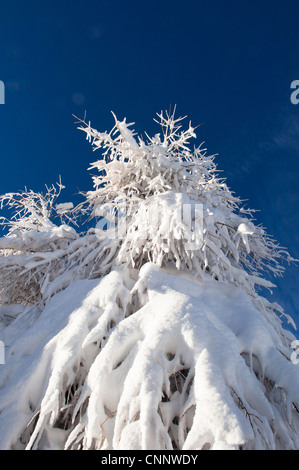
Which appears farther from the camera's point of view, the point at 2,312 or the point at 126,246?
the point at 2,312

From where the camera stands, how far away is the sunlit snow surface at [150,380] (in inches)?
71.9

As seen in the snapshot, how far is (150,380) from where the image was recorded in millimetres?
2002

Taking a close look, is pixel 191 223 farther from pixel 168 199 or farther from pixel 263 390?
pixel 263 390

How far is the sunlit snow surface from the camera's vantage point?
183cm

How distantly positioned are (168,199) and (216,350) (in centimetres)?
195

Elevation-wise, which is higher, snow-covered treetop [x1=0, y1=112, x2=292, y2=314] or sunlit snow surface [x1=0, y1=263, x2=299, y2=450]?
snow-covered treetop [x1=0, y1=112, x2=292, y2=314]

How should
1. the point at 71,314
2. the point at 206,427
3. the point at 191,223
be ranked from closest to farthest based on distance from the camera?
the point at 206,427, the point at 71,314, the point at 191,223

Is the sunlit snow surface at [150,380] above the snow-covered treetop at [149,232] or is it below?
below

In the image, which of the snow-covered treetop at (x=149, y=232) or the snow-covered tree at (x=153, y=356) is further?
the snow-covered treetop at (x=149, y=232)

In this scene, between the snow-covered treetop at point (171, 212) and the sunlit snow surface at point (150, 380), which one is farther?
the snow-covered treetop at point (171, 212)

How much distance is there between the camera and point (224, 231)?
405 centimetres

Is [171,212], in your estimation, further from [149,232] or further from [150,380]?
[150,380]

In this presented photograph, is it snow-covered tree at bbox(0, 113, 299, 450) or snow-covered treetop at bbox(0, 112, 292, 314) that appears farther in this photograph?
snow-covered treetop at bbox(0, 112, 292, 314)

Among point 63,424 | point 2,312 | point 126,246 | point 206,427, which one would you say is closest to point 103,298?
point 126,246
